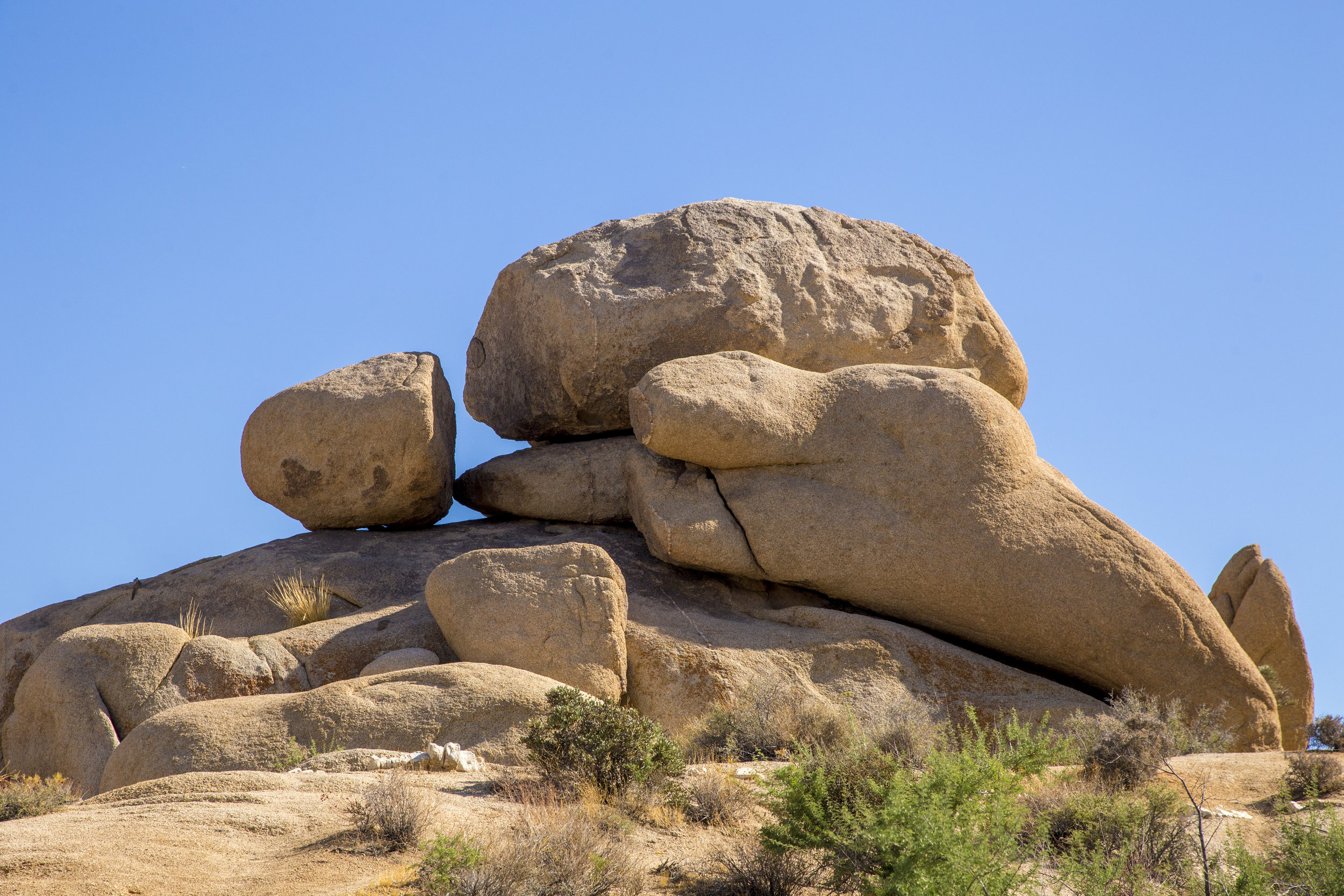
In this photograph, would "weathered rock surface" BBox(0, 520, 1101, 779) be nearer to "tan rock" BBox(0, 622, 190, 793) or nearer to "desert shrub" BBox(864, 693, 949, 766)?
"tan rock" BBox(0, 622, 190, 793)

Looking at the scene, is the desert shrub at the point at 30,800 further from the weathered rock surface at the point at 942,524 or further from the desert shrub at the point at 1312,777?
the desert shrub at the point at 1312,777

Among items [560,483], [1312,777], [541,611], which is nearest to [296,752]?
[541,611]

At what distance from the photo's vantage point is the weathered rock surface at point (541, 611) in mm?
10047

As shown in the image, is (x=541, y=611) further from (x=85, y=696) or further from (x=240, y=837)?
(x=240, y=837)

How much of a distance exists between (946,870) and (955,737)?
4709 millimetres

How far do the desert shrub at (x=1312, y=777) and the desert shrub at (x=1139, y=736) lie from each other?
921 mm

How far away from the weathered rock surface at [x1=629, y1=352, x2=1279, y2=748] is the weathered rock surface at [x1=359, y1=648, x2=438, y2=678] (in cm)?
309

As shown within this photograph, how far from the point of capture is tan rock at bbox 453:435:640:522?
13.5 m

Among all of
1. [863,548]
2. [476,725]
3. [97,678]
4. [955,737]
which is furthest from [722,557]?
[97,678]

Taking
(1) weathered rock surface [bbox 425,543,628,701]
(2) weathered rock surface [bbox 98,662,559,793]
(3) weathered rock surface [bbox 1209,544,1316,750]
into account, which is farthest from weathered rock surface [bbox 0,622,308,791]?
(3) weathered rock surface [bbox 1209,544,1316,750]

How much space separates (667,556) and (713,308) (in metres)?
3.59

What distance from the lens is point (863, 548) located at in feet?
38.4

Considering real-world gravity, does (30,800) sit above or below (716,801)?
above

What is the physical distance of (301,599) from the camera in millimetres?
11383
